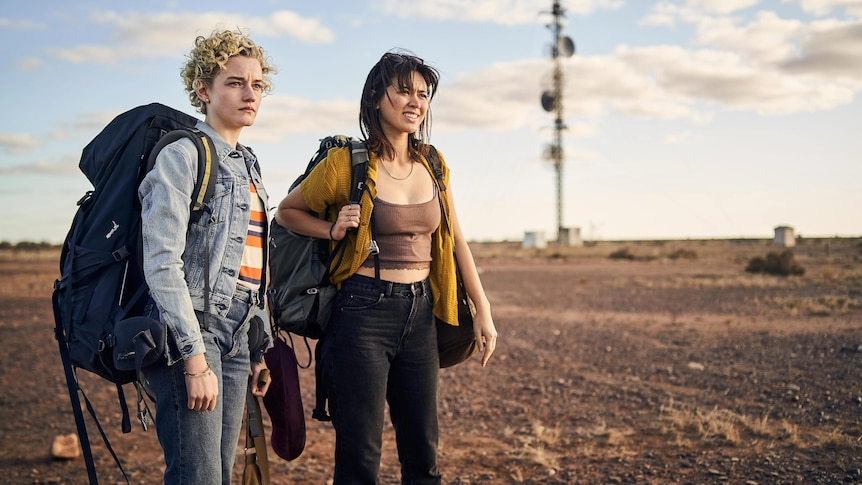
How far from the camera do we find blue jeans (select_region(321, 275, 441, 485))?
247 centimetres

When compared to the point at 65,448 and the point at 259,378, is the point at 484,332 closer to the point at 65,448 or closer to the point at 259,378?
the point at 259,378

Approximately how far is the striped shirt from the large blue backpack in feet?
0.68

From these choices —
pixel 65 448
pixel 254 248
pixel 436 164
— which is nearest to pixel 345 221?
pixel 254 248

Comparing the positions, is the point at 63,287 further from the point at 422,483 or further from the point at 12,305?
the point at 12,305

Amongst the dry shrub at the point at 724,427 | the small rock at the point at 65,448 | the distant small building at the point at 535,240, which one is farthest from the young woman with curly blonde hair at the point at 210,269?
the distant small building at the point at 535,240

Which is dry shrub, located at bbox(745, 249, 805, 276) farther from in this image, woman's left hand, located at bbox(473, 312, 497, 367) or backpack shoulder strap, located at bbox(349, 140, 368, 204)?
backpack shoulder strap, located at bbox(349, 140, 368, 204)

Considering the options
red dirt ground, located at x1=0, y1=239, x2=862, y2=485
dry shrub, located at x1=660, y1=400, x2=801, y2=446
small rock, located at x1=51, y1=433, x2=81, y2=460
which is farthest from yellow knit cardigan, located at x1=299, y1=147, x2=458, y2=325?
small rock, located at x1=51, y1=433, x2=81, y2=460

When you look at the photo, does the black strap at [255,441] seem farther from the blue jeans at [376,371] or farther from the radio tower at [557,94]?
the radio tower at [557,94]

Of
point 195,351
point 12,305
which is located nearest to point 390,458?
point 195,351

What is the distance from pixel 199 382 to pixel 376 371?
0.65m

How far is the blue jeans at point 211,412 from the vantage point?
205 cm

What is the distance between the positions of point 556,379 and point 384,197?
5.61 metres

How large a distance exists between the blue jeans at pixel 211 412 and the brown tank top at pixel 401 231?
49 cm

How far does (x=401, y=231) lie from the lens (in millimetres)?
2541
